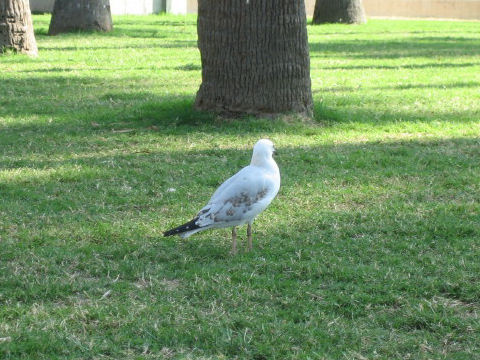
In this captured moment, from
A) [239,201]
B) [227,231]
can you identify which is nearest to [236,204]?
[239,201]

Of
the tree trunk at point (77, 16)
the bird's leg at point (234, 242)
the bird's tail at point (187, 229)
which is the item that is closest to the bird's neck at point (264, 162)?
the bird's leg at point (234, 242)

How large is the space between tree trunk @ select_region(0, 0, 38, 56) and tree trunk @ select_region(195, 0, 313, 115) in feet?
18.2

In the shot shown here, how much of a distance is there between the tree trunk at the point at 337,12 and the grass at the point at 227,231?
40.9 ft

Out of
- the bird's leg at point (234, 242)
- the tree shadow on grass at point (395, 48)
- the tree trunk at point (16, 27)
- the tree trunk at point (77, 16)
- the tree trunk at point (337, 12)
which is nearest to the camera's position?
the bird's leg at point (234, 242)

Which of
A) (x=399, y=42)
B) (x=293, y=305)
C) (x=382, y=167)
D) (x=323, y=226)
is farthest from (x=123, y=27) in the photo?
(x=293, y=305)

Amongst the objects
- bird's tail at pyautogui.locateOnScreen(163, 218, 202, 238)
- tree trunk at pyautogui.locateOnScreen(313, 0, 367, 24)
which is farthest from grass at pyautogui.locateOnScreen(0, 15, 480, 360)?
tree trunk at pyautogui.locateOnScreen(313, 0, 367, 24)

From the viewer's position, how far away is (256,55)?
8.85 meters

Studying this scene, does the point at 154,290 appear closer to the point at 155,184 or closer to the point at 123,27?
the point at 155,184

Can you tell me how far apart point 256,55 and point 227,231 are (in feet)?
11.4

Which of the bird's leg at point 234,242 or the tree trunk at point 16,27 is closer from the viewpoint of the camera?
the bird's leg at point 234,242

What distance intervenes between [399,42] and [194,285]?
1533 cm

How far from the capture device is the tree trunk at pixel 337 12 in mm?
23594

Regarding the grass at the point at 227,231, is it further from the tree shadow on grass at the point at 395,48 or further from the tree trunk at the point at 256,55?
the tree shadow on grass at the point at 395,48

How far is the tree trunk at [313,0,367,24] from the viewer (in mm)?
23594
